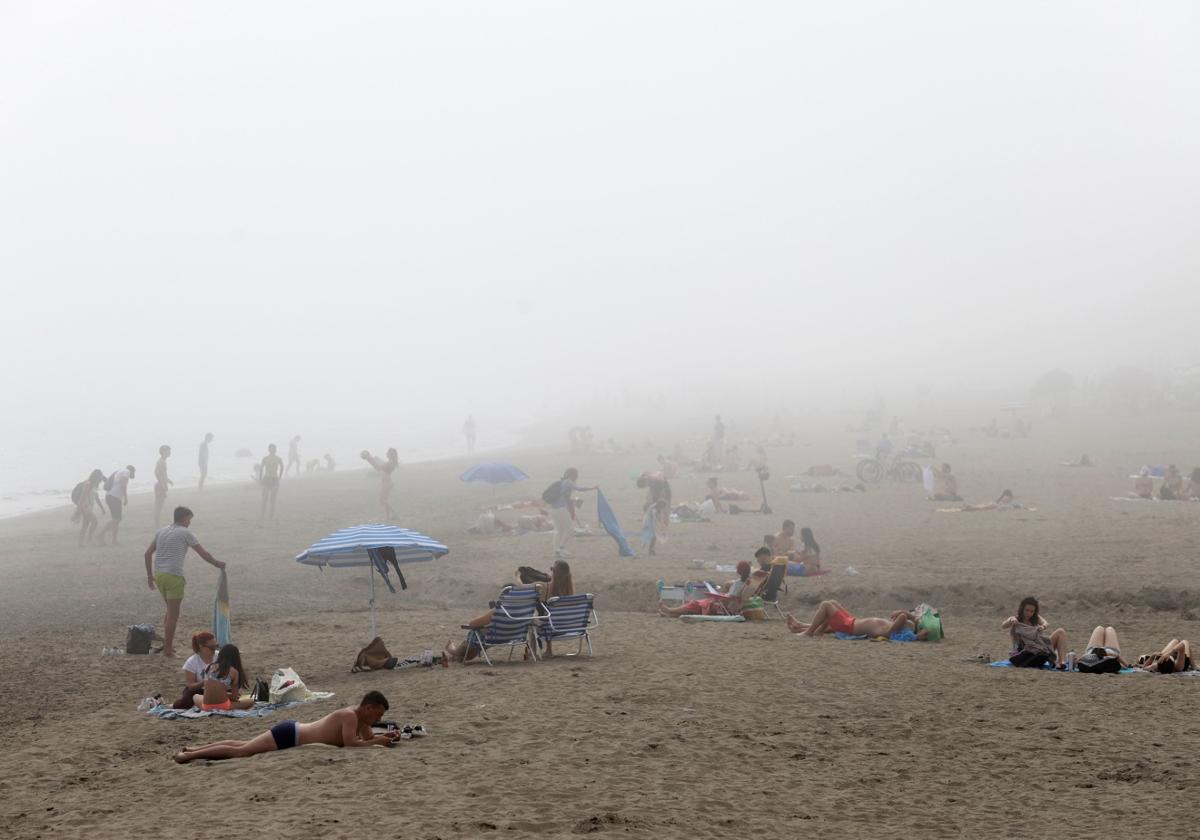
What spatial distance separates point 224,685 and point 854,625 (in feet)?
22.6

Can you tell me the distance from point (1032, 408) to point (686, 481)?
3450 centimetres

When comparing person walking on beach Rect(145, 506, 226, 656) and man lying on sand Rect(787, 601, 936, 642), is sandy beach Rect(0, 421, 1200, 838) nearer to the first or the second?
man lying on sand Rect(787, 601, 936, 642)

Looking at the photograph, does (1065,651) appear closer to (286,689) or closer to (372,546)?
(372,546)

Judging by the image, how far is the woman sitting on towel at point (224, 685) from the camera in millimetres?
8934

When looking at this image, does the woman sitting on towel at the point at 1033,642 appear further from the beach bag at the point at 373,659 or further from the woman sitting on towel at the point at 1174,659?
the beach bag at the point at 373,659

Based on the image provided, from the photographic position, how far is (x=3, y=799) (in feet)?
21.5

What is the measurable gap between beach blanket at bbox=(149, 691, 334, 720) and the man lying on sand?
576 centimetres

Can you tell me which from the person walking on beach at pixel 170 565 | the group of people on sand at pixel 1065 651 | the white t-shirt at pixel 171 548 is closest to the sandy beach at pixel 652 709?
the group of people on sand at pixel 1065 651

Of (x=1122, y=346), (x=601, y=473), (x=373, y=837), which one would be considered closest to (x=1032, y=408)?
(x=601, y=473)

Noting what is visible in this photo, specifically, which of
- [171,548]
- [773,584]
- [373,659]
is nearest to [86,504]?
[171,548]

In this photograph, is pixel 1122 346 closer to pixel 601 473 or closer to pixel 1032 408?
pixel 1032 408

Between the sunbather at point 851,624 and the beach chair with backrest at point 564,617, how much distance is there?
2.95 metres

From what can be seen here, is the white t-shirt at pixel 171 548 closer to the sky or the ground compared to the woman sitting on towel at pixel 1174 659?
closer to the sky

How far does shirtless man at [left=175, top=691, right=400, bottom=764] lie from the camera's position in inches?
284
